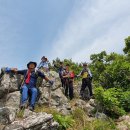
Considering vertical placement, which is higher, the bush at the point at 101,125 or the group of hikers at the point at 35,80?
the group of hikers at the point at 35,80

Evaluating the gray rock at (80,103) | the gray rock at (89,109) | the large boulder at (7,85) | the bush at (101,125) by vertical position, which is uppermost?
the large boulder at (7,85)

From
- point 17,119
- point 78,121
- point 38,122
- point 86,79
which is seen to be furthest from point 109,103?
point 17,119

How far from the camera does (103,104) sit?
1566 centimetres

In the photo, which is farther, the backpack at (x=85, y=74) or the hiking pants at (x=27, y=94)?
the backpack at (x=85, y=74)

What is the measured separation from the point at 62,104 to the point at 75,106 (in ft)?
2.24

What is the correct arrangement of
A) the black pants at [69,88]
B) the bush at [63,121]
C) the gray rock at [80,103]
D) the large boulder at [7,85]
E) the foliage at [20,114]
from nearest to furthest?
the foliage at [20,114], the bush at [63,121], the large boulder at [7,85], the gray rock at [80,103], the black pants at [69,88]

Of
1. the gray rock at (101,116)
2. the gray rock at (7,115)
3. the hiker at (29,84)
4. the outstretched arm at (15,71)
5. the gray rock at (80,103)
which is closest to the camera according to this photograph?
the gray rock at (7,115)

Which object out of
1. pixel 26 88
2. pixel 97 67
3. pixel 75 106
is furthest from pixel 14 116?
pixel 97 67

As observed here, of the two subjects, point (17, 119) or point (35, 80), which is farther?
point (35, 80)

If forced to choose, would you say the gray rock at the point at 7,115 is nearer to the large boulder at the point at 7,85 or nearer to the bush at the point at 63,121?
the bush at the point at 63,121

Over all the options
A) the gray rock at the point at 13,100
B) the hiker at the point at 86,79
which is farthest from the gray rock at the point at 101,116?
the gray rock at the point at 13,100

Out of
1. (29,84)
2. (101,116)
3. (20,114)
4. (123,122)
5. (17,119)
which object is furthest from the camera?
(101,116)

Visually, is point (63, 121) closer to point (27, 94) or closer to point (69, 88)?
point (27, 94)

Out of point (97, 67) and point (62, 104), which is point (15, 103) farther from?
point (97, 67)
